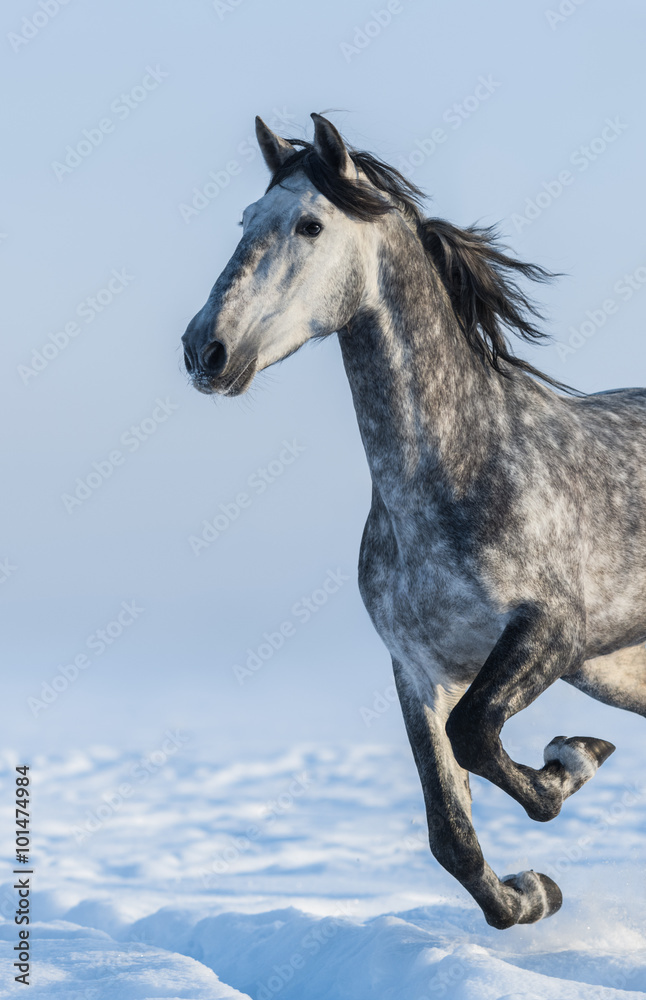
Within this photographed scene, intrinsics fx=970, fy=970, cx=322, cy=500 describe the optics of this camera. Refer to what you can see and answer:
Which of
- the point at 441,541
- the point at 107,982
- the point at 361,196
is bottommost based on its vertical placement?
the point at 107,982

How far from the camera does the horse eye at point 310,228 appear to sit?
4.09 metres

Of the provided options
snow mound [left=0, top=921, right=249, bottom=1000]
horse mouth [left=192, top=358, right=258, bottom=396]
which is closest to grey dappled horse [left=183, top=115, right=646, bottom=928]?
horse mouth [left=192, top=358, right=258, bottom=396]

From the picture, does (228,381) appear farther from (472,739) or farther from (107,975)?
(107,975)

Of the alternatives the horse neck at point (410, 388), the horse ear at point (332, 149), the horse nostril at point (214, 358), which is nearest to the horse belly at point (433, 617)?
the horse neck at point (410, 388)

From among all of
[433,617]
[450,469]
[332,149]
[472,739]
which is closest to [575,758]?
[472,739]

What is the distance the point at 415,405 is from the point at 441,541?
63 centimetres

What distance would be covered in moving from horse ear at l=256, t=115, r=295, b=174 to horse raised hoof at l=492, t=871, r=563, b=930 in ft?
12.0

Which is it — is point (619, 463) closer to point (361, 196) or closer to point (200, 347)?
point (361, 196)

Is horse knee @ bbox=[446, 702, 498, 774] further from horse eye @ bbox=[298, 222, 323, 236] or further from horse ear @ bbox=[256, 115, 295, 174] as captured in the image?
horse ear @ bbox=[256, 115, 295, 174]

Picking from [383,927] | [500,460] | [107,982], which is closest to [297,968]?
[383,927]

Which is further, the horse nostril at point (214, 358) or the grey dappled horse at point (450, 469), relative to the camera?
the grey dappled horse at point (450, 469)

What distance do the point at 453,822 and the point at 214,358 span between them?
2471 millimetres

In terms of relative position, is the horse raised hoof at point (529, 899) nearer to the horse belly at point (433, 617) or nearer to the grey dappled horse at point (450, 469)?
the grey dappled horse at point (450, 469)

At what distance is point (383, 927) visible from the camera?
20.6 feet
